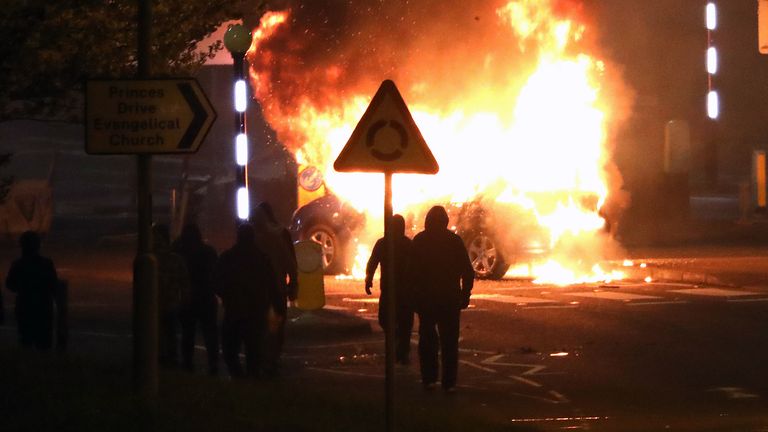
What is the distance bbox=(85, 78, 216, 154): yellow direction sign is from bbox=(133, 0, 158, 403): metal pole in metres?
0.18

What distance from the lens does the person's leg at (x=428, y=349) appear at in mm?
12914

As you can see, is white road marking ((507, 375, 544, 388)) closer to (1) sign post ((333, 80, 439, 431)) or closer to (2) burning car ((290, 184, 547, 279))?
(1) sign post ((333, 80, 439, 431))

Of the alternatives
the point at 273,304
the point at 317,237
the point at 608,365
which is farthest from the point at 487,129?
the point at 273,304

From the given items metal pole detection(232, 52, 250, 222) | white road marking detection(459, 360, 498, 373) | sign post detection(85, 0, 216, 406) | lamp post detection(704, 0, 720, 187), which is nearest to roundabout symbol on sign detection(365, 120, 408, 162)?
sign post detection(85, 0, 216, 406)

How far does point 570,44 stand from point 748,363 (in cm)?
1105

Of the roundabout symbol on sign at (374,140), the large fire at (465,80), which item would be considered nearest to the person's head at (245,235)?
the roundabout symbol on sign at (374,140)

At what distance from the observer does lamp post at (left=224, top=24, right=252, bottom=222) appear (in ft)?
51.5

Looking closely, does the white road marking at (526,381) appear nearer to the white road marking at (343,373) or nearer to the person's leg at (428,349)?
the person's leg at (428,349)

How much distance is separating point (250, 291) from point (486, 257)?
11.0m

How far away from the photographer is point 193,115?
1005 cm

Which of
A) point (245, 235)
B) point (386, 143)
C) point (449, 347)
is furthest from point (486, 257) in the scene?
point (386, 143)

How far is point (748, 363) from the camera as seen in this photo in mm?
14289

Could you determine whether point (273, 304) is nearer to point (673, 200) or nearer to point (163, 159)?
point (673, 200)

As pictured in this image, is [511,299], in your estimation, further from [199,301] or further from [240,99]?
[199,301]
